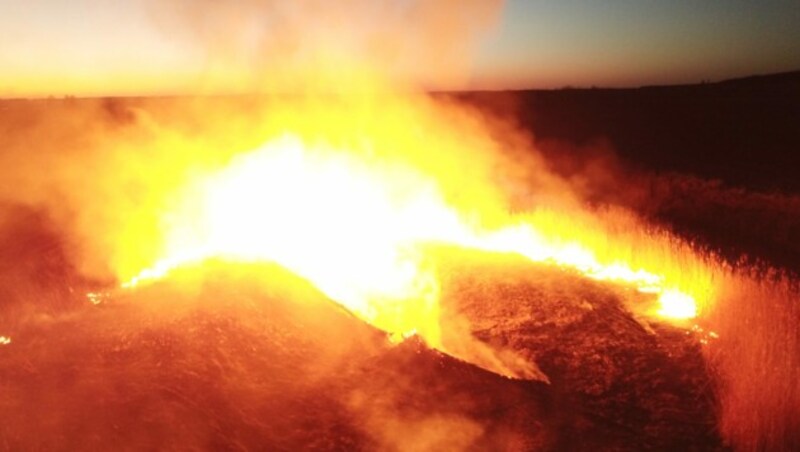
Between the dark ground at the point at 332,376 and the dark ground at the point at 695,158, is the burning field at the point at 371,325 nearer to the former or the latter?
the dark ground at the point at 332,376

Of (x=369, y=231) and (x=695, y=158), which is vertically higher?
(x=695, y=158)

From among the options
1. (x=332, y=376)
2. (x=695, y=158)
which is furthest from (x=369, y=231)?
(x=695, y=158)

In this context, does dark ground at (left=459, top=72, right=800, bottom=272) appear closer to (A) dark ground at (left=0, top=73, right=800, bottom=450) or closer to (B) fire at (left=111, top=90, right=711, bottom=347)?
(B) fire at (left=111, top=90, right=711, bottom=347)

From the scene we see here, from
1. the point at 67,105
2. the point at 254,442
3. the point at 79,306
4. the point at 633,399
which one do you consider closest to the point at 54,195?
the point at 79,306

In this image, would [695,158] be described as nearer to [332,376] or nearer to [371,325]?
[371,325]

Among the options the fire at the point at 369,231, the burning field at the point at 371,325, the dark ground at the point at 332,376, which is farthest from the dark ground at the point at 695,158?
the dark ground at the point at 332,376

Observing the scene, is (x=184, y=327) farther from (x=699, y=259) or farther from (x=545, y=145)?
(x=545, y=145)
